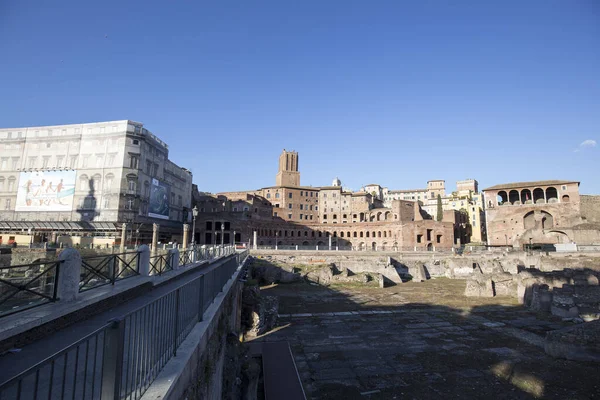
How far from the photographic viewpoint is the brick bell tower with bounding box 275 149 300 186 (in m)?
80.7

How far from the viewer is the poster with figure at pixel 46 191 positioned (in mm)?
42062

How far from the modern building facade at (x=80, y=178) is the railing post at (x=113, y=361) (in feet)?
139

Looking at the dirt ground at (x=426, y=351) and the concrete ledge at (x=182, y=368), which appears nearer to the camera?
the concrete ledge at (x=182, y=368)

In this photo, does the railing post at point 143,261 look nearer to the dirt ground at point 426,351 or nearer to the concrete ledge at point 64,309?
the concrete ledge at point 64,309

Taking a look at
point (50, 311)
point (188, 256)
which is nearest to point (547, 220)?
point (188, 256)

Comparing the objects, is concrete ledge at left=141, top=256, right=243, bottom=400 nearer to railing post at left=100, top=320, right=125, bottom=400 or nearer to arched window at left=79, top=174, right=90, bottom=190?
railing post at left=100, top=320, right=125, bottom=400

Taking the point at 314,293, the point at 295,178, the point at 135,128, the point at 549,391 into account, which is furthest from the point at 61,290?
the point at 295,178

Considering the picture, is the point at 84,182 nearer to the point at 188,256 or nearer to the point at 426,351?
the point at 188,256

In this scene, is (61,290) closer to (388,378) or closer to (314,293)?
(388,378)

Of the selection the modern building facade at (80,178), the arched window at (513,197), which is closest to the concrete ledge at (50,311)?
the modern building facade at (80,178)

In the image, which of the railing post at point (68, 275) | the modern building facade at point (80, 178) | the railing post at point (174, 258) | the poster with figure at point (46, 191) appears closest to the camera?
the railing post at point (68, 275)

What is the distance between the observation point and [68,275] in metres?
6.11

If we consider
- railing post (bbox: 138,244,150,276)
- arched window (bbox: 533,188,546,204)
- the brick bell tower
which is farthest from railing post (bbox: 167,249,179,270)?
the brick bell tower

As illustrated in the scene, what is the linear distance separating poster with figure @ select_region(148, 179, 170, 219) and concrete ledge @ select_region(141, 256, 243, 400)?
4237 cm
